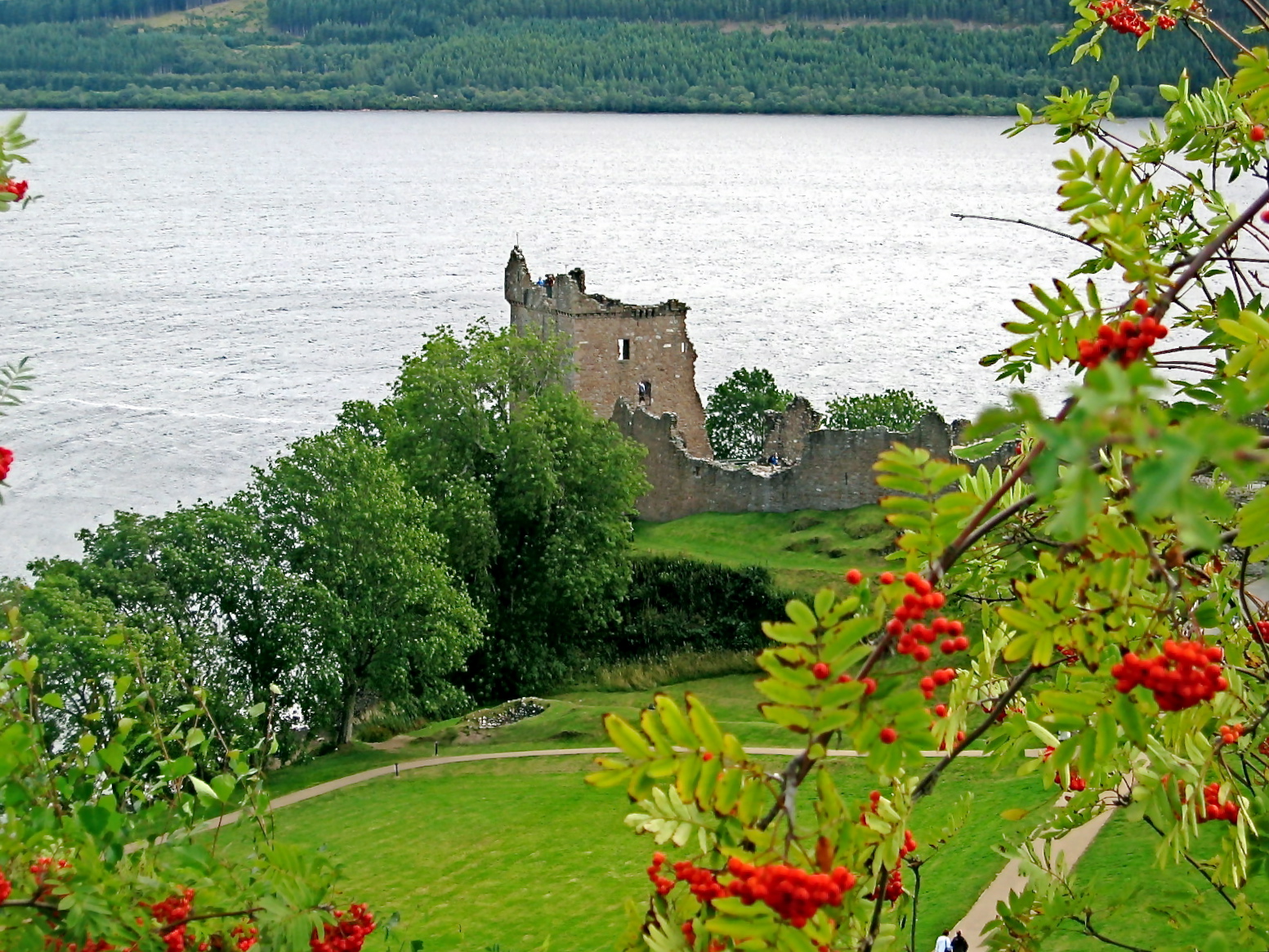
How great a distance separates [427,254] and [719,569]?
84188mm

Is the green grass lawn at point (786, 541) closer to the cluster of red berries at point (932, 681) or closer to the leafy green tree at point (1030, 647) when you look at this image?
the leafy green tree at point (1030, 647)

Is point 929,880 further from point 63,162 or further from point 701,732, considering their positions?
point 63,162

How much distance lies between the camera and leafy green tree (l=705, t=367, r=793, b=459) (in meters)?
54.3

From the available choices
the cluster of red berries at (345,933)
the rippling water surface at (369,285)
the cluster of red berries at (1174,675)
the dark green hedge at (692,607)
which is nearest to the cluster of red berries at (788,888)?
the cluster of red berries at (1174,675)

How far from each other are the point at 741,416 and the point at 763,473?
8.52 m

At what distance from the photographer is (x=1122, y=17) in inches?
334

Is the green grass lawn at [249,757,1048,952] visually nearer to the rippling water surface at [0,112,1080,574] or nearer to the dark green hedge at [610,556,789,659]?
the dark green hedge at [610,556,789,659]

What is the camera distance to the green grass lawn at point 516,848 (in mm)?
21484

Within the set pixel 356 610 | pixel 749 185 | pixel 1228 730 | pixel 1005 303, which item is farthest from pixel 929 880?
pixel 749 185

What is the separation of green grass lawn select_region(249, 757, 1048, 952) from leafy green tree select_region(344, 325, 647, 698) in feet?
30.7

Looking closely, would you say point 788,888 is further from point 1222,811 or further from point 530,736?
point 530,736

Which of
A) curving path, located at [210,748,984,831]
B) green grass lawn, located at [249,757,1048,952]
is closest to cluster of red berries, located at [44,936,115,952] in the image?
green grass lawn, located at [249,757,1048,952]

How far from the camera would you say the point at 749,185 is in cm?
18062

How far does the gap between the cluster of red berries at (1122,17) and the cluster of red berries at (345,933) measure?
235 inches
